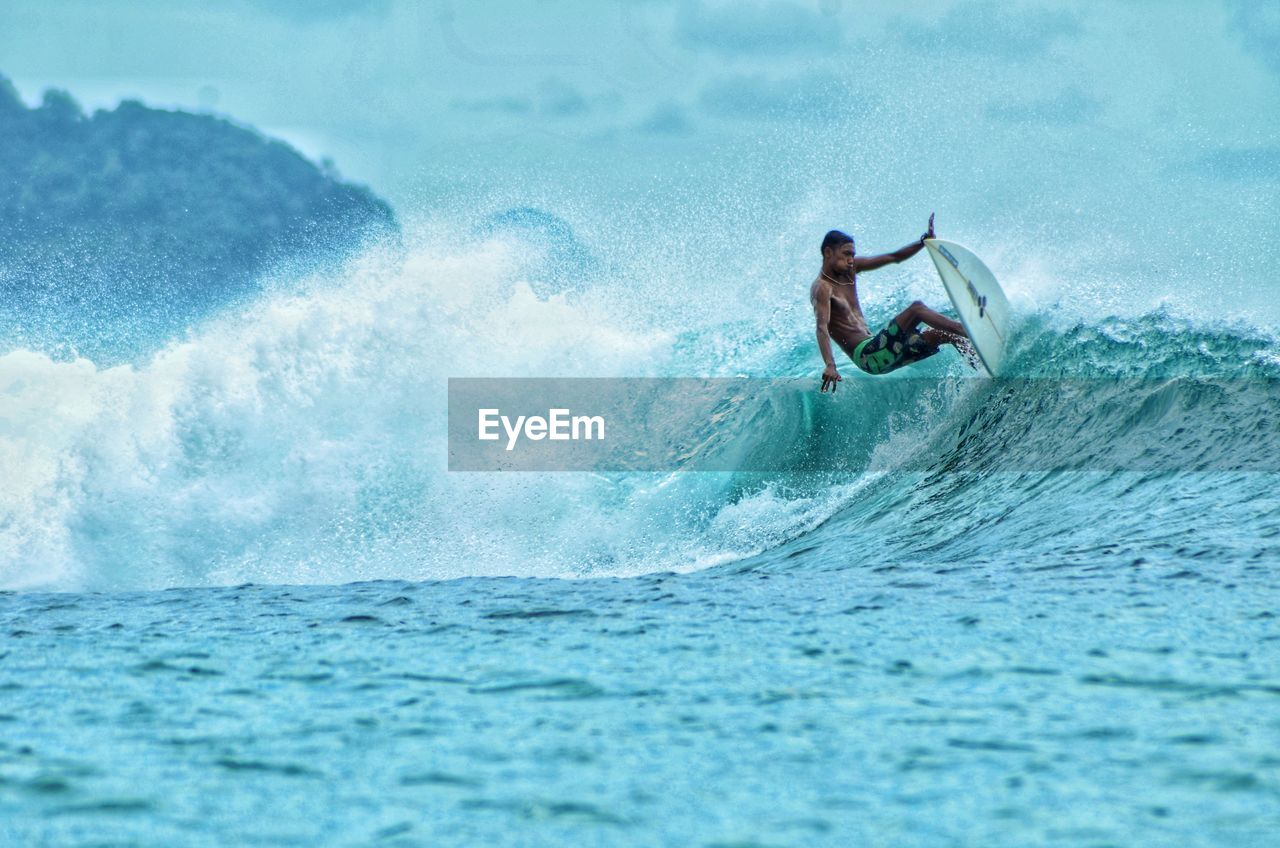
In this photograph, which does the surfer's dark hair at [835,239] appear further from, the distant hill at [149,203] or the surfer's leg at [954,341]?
the distant hill at [149,203]

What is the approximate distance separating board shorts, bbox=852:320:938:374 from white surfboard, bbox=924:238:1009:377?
2.23 feet

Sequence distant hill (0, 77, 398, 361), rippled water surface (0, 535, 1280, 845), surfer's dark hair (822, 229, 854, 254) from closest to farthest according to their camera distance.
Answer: rippled water surface (0, 535, 1280, 845) → surfer's dark hair (822, 229, 854, 254) → distant hill (0, 77, 398, 361)

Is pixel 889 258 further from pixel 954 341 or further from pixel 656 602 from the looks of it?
pixel 656 602

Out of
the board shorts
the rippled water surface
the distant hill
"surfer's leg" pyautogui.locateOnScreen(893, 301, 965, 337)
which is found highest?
the distant hill

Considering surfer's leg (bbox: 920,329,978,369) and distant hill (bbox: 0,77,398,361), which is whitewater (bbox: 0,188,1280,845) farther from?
distant hill (bbox: 0,77,398,361)

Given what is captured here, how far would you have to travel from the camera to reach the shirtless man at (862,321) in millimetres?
11422

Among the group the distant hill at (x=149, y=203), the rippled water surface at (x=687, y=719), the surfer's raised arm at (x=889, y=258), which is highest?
the distant hill at (x=149, y=203)

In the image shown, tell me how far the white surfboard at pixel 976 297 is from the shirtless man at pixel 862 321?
1.00 ft

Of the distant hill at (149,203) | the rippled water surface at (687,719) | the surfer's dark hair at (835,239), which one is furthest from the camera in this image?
the distant hill at (149,203)

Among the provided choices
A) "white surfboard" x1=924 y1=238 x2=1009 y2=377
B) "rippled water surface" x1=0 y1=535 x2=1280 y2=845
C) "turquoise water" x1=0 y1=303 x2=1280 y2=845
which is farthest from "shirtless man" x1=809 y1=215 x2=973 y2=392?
"rippled water surface" x1=0 y1=535 x2=1280 y2=845

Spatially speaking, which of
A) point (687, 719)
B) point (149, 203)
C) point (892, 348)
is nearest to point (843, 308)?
point (892, 348)

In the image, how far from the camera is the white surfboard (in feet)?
39.8

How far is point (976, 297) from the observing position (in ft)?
40.5

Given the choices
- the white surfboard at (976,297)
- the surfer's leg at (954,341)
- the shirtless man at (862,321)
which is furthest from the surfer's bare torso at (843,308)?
the white surfboard at (976,297)
